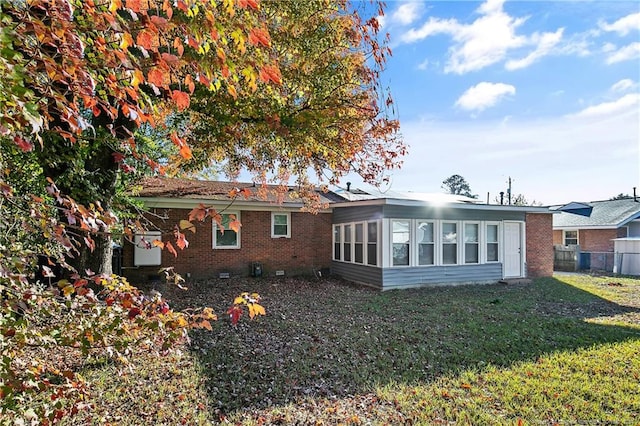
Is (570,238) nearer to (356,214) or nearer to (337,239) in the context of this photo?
(337,239)

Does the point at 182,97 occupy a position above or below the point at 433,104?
below

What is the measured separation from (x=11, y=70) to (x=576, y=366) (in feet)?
23.4

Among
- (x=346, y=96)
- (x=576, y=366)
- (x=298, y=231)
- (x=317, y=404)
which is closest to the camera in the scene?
(x=317, y=404)

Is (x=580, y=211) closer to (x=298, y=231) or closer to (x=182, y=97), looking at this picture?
(x=298, y=231)

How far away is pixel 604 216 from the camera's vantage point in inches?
862

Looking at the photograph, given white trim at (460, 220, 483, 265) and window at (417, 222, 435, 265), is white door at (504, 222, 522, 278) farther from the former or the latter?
window at (417, 222, 435, 265)

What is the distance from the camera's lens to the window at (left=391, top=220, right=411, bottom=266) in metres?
12.3

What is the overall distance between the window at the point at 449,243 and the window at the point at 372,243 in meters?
2.61

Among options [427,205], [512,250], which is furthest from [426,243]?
[512,250]

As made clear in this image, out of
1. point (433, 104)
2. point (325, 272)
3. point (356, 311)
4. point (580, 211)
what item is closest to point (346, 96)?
point (433, 104)

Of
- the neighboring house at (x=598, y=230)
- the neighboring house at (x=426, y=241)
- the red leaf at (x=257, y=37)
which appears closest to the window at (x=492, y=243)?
the neighboring house at (x=426, y=241)

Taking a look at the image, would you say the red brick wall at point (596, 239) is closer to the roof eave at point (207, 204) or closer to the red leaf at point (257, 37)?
the roof eave at point (207, 204)

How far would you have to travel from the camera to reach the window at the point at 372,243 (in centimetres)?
1248

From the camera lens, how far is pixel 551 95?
971cm
